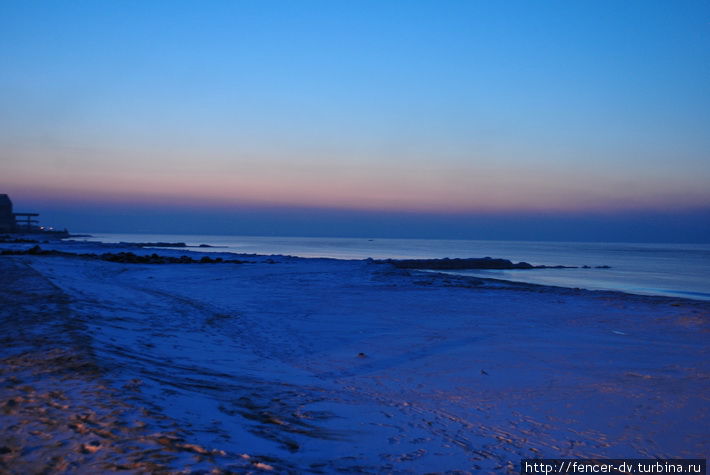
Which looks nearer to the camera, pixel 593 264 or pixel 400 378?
pixel 400 378

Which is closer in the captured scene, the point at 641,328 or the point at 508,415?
the point at 508,415

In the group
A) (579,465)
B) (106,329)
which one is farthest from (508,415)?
(106,329)

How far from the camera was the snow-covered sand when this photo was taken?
14.9ft

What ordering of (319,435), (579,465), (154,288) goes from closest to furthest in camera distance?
1. (579,465)
2. (319,435)
3. (154,288)

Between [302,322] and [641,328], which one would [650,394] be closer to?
[641,328]

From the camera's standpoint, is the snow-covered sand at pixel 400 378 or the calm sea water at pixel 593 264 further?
the calm sea water at pixel 593 264

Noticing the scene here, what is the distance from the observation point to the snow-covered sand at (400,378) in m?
4.53

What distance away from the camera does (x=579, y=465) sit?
14.5 ft

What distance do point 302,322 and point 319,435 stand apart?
675 centimetres

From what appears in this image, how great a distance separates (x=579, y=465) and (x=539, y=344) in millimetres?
5125

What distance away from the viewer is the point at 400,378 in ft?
23.1

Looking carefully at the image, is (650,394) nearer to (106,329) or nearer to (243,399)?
(243,399)

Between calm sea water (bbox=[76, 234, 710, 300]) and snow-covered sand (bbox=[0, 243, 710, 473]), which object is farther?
calm sea water (bbox=[76, 234, 710, 300])

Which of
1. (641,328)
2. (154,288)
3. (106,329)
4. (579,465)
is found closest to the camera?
(579,465)
